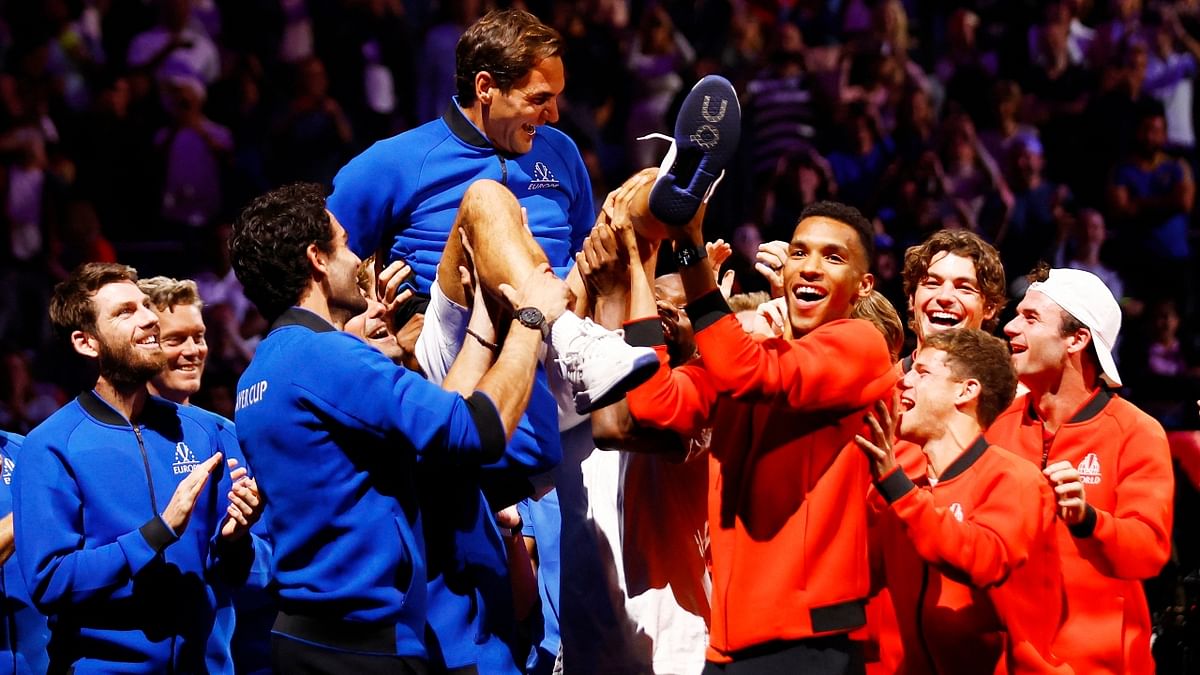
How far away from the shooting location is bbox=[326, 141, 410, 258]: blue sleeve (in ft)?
15.2

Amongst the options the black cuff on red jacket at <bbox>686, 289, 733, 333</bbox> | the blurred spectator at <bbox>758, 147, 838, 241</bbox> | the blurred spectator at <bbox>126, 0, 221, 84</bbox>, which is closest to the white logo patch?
the black cuff on red jacket at <bbox>686, 289, 733, 333</bbox>

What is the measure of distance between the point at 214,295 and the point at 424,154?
4446 millimetres

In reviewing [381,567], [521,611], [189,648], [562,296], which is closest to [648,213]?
[562,296]

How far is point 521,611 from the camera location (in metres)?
4.77

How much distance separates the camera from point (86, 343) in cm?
474

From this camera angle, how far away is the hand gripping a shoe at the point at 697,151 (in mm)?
3648

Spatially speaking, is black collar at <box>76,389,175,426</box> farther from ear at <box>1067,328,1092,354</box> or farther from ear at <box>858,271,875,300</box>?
ear at <box>1067,328,1092,354</box>

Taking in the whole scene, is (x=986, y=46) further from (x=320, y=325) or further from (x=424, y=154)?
(x=320, y=325)

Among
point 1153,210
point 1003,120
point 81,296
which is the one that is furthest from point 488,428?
point 1003,120

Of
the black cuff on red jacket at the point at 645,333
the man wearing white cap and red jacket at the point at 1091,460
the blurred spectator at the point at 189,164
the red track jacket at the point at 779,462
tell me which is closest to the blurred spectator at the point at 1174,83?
the blurred spectator at the point at 189,164

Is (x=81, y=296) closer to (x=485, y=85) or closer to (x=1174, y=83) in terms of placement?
(x=485, y=85)

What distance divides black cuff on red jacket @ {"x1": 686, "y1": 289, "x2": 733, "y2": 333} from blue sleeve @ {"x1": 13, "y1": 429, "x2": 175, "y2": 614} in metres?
1.63

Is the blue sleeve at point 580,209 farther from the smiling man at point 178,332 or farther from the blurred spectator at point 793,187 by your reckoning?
the blurred spectator at point 793,187

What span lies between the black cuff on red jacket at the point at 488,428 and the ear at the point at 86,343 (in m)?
1.67
